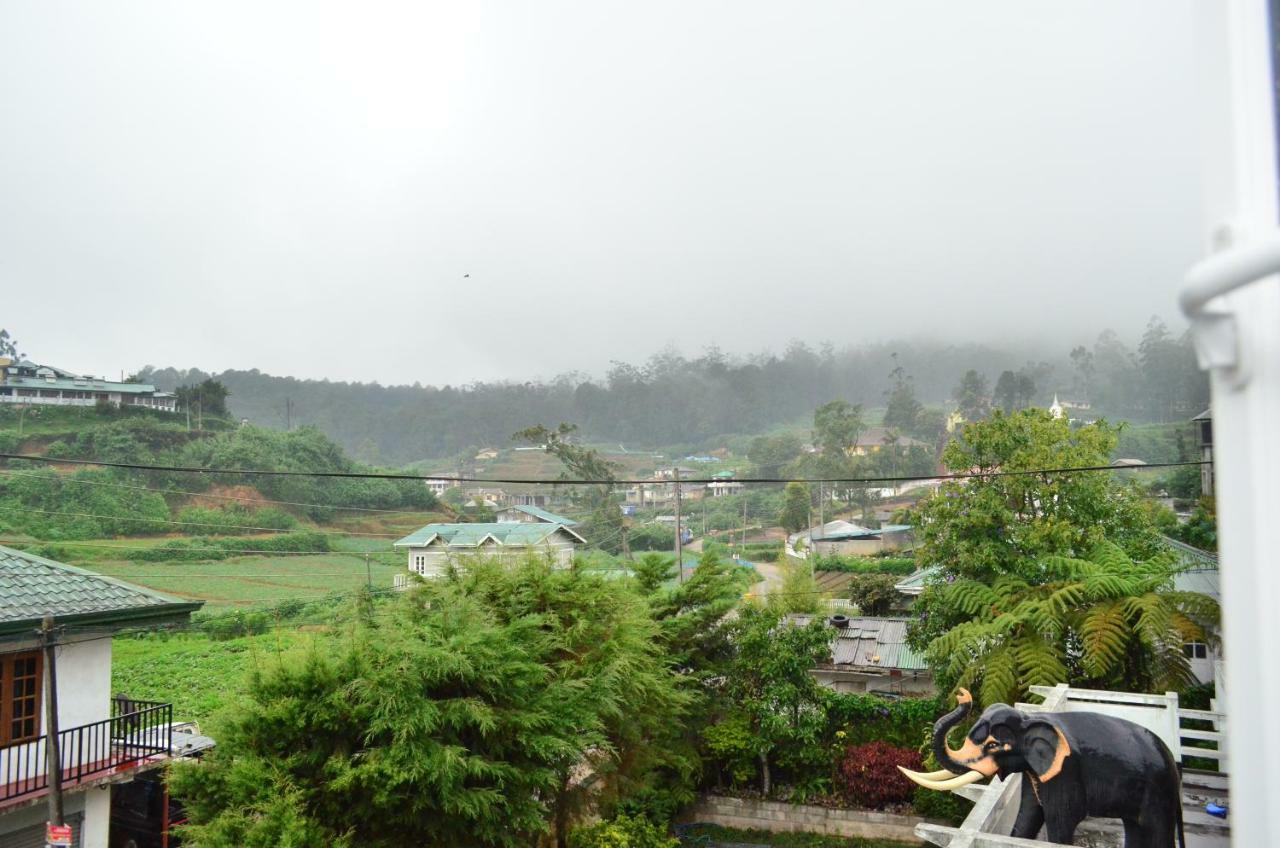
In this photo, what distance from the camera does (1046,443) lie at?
13156mm

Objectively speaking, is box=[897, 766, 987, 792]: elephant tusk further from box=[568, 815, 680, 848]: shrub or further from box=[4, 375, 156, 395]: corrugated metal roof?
box=[4, 375, 156, 395]: corrugated metal roof

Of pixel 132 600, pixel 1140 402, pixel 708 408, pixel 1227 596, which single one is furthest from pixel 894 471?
pixel 1227 596

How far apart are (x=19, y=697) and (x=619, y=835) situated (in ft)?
18.5

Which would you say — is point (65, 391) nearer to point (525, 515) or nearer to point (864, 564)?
point (525, 515)

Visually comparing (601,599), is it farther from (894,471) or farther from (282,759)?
(894,471)

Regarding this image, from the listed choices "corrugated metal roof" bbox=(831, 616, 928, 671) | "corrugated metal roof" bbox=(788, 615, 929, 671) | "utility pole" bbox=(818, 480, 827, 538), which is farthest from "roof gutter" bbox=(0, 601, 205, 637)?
"utility pole" bbox=(818, 480, 827, 538)

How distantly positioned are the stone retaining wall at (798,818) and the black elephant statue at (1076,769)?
6.02 meters

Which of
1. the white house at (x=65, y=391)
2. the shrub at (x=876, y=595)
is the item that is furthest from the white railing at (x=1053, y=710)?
the white house at (x=65, y=391)

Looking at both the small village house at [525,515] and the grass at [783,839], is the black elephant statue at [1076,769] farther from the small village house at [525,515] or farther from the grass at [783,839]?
the small village house at [525,515]

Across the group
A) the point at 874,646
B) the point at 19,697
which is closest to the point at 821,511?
the point at 874,646

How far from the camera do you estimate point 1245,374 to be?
1.59 ft

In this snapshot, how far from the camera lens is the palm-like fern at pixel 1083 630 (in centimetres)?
851

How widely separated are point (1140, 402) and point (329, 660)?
28.5 m

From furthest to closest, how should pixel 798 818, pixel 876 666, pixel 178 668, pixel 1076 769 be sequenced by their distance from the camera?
pixel 178 668 < pixel 876 666 < pixel 798 818 < pixel 1076 769
